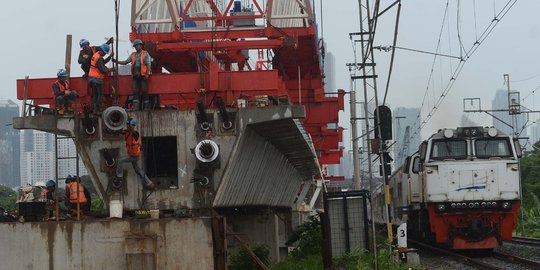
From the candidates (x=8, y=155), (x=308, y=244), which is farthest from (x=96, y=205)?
(x=8, y=155)

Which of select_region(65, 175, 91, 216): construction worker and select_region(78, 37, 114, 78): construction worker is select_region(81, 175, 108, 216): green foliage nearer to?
select_region(65, 175, 91, 216): construction worker

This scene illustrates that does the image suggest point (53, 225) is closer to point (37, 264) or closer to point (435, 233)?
point (37, 264)

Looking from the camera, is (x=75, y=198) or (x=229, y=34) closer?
(x=75, y=198)

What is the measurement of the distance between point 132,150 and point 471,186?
9.84 meters

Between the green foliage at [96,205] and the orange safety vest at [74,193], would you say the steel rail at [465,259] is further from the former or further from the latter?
the orange safety vest at [74,193]

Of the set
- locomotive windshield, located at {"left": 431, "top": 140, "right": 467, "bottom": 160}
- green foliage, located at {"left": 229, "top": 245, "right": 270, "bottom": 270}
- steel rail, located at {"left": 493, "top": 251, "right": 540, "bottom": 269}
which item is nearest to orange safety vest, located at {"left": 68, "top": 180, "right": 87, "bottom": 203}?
green foliage, located at {"left": 229, "top": 245, "right": 270, "bottom": 270}

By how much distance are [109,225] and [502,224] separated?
39.1 ft

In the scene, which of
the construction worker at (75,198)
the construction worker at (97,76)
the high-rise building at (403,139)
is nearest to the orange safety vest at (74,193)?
the construction worker at (75,198)

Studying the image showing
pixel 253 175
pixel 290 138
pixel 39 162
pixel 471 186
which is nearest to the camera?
pixel 253 175

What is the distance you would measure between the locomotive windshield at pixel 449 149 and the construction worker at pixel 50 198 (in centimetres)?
1006

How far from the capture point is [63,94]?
1670cm

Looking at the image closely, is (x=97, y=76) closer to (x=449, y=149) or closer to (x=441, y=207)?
(x=441, y=207)

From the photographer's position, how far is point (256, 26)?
71.9 feet

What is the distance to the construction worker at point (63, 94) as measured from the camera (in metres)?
16.6
